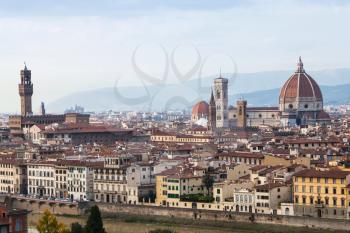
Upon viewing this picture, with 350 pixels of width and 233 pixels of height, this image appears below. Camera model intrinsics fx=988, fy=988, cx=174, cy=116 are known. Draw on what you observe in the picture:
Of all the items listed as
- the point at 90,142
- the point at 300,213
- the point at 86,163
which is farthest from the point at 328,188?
the point at 90,142

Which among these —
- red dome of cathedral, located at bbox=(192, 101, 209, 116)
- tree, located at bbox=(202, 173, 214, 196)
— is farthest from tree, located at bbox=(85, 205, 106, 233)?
red dome of cathedral, located at bbox=(192, 101, 209, 116)

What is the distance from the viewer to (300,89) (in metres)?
123

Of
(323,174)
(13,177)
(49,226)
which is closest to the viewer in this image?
(49,226)

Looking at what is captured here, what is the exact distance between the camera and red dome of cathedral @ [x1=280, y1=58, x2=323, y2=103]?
12294cm

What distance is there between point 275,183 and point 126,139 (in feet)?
162

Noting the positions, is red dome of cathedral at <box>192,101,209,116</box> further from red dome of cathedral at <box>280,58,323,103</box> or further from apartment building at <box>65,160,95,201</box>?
apartment building at <box>65,160,95,201</box>

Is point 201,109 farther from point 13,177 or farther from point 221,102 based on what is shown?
point 13,177

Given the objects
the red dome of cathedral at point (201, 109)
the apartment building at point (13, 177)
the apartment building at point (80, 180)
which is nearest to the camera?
the apartment building at point (80, 180)

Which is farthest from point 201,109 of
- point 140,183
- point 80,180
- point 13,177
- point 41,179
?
point 140,183

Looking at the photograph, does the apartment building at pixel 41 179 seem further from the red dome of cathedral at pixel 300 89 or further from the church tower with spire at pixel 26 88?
the red dome of cathedral at pixel 300 89

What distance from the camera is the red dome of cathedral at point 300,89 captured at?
12294 centimetres

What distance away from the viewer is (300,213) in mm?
46156

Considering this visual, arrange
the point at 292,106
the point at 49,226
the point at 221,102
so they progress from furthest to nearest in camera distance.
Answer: the point at 221,102 → the point at 292,106 → the point at 49,226

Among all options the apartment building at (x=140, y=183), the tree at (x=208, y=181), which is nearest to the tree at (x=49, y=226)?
the tree at (x=208, y=181)
